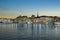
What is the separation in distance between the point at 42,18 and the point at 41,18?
4.59 ft

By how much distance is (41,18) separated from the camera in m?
57.8

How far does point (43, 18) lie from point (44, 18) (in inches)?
30.8

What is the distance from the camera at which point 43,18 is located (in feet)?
185

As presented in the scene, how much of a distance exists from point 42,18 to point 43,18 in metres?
0.37

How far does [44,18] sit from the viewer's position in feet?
187

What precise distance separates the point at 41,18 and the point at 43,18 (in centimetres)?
151

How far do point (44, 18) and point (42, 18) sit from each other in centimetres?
103

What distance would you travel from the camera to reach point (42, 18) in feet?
185
